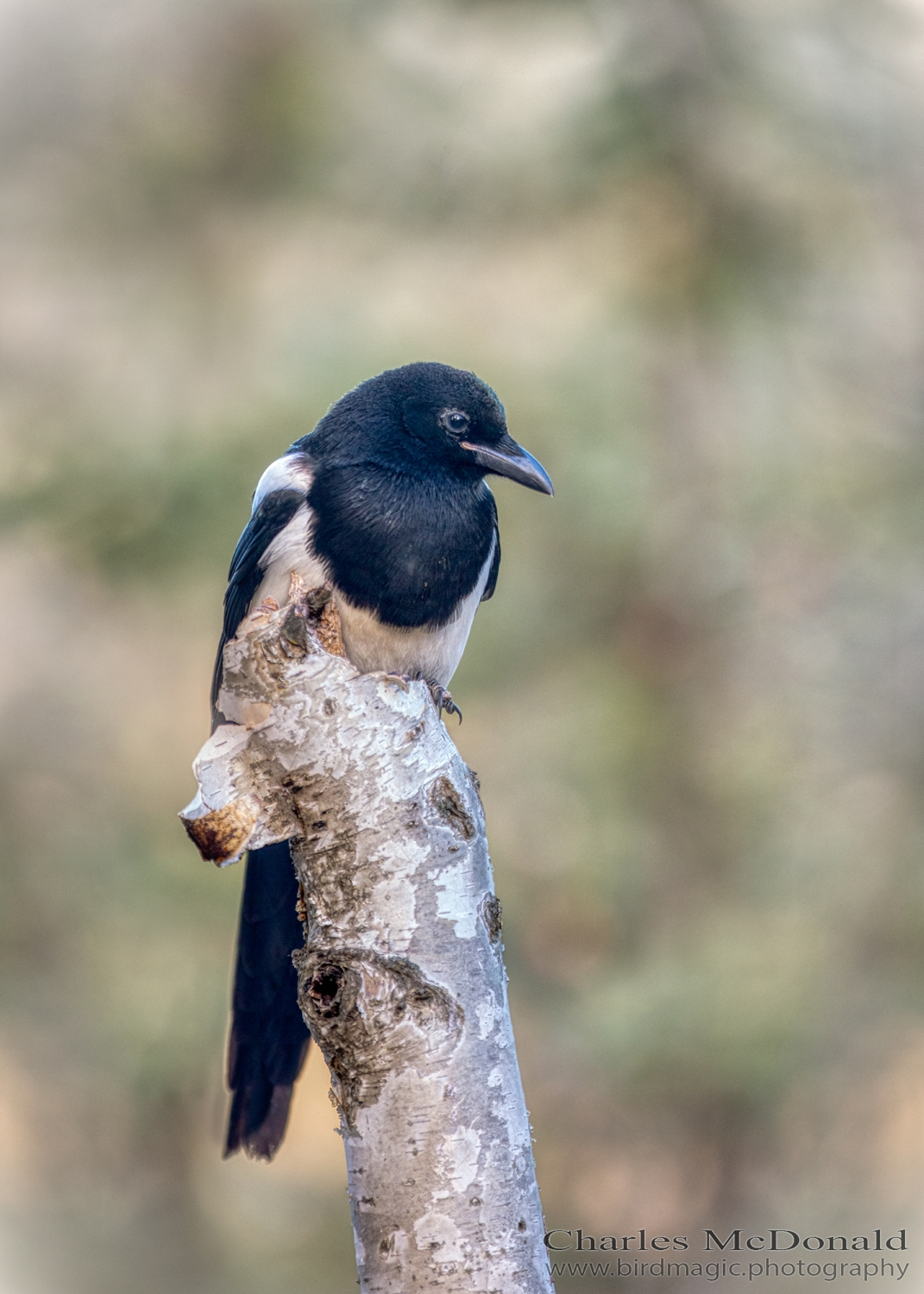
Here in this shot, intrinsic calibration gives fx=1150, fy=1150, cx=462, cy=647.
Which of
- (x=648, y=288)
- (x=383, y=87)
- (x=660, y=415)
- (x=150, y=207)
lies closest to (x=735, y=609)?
(x=660, y=415)

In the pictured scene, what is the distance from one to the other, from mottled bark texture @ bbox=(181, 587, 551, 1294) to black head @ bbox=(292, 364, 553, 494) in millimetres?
512

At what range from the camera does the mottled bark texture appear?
111cm

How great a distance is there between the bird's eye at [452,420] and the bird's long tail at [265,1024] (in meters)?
0.71

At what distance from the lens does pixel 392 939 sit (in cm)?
117

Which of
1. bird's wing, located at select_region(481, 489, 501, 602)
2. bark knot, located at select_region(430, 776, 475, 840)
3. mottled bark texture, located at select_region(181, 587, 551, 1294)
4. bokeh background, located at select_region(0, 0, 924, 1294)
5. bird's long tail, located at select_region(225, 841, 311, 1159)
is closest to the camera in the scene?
mottled bark texture, located at select_region(181, 587, 551, 1294)

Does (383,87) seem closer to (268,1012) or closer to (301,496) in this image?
(301,496)

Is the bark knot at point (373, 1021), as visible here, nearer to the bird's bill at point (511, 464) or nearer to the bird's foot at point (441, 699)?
the bird's foot at point (441, 699)

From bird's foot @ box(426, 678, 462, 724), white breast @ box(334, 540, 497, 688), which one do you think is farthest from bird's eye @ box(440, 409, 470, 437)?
bird's foot @ box(426, 678, 462, 724)

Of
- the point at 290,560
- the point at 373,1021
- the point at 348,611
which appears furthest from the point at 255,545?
the point at 373,1021

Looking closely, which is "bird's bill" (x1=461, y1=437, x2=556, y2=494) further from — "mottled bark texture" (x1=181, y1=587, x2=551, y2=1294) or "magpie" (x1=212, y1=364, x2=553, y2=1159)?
"mottled bark texture" (x1=181, y1=587, x2=551, y2=1294)

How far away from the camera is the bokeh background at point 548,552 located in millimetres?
3041

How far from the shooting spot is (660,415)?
333cm

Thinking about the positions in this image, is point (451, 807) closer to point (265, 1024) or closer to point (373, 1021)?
point (373, 1021)

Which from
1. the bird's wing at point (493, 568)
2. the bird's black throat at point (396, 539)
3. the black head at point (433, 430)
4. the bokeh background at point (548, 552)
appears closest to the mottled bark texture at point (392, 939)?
the bird's black throat at point (396, 539)
